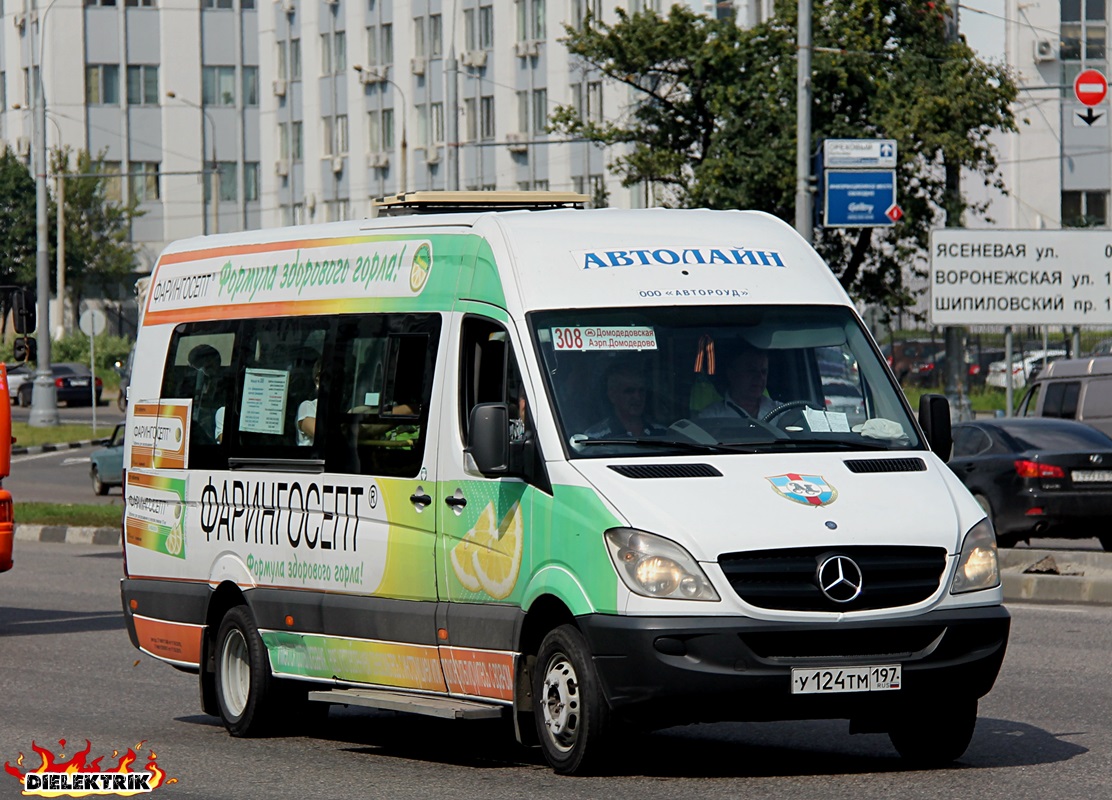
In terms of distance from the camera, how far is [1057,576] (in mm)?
17688

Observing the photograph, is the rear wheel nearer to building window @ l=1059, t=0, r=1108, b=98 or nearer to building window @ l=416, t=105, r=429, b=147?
building window @ l=1059, t=0, r=1108, b=98

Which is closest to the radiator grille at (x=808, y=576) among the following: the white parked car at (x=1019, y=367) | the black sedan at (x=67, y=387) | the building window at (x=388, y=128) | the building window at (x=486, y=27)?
the white parked car at (x=1019, y=367)

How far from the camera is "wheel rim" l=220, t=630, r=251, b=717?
407 inches

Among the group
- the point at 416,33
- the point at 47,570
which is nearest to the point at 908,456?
the point at 47,570

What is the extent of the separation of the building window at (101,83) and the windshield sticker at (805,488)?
291 ft

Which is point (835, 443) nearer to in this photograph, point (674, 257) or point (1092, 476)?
point (674, 257)

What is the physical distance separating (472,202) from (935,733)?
141 inches

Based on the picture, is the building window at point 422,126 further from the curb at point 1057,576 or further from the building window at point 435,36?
the curb at point 1057,576

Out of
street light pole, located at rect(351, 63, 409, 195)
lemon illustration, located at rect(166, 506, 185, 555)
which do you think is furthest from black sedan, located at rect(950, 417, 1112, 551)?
street light pole, located at rect(351, 63, 409, 195)

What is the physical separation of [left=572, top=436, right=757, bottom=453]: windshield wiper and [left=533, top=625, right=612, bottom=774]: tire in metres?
0.74

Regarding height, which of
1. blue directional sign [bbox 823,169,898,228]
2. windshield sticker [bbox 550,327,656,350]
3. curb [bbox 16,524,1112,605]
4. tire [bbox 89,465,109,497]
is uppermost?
blue directional sign [bbox 823,169,898,228]

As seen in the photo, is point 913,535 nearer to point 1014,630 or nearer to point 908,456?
point 908,456

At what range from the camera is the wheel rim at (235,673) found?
10.3m

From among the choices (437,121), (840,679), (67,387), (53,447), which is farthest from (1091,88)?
(840,679)
